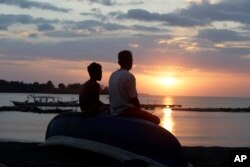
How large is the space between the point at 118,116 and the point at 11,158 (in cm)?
233

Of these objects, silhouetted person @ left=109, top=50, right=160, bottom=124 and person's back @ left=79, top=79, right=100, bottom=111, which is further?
person's back @ left=79, top=79, right=100, bottom=111

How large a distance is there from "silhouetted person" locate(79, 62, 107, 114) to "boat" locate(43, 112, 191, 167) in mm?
170

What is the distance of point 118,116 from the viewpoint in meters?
9.77

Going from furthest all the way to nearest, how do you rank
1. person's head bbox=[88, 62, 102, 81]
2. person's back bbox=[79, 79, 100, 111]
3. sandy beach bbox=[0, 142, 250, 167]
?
person's back bbox=[79, 79, 100, 111]
person's head bbox=[88, 62, 102, 81]
sandy beach bbox=[0, 142, 250, 167]

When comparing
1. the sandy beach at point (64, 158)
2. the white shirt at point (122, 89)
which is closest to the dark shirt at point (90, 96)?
the white shirt at point (122, 89)

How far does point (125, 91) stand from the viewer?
31.2 feet

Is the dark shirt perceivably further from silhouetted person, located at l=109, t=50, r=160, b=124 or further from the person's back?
silhouetted person, located at l=109, t=50, r=160, b=124

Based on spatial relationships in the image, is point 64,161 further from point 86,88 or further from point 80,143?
point 86,88

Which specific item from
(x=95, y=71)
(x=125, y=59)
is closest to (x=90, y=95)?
(x=95, y=71)

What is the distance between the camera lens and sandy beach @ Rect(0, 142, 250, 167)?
9664mm

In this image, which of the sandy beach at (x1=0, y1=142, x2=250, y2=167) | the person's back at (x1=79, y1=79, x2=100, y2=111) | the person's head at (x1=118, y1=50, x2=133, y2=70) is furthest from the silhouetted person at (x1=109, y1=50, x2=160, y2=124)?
the sandy beach at (x1=0, y1=142, x2=250, y2=167)

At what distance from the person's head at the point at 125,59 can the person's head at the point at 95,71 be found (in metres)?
0.57

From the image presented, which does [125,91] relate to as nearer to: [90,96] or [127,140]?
[127,140]

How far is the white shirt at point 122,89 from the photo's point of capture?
9445 mm
